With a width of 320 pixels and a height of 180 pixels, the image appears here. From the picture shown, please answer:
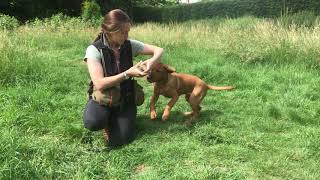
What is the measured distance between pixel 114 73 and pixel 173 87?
78 cm

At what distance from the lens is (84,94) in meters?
6.82

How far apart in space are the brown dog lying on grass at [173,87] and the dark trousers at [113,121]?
425mm

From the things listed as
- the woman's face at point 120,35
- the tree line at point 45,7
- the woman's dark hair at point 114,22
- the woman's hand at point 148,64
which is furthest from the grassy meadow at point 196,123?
the tree line at point 45,7

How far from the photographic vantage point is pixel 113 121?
5020 millimetres

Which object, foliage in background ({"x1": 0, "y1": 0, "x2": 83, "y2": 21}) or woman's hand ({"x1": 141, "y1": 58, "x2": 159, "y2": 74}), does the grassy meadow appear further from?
foliage in background ({"x1": 0, "y1": 0, "x2": 83, "y2": 21})

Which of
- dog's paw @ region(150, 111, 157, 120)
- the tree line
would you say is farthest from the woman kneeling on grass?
the tree line

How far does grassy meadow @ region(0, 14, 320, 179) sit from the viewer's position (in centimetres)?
405

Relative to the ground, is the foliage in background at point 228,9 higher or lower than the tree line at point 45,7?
lower

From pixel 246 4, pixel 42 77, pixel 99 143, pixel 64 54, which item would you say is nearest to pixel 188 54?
pixel 64 54

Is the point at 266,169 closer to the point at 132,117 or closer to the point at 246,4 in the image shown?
the point at 132,117

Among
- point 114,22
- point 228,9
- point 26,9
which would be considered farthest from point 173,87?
point 26,9

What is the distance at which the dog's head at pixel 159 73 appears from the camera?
5.02 meters

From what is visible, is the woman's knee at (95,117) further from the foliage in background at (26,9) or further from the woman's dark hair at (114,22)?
the foliage in background at (26,9)

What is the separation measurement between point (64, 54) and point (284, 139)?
6.66 metres
